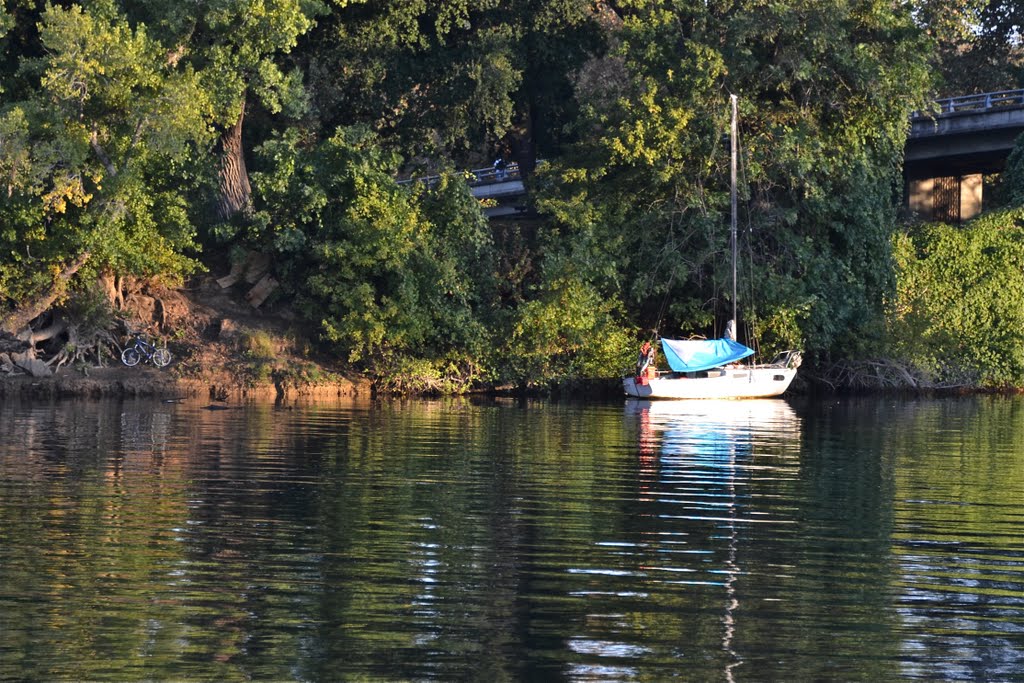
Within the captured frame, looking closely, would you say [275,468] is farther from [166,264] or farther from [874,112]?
[874,112]

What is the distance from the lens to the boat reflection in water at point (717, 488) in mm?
14523

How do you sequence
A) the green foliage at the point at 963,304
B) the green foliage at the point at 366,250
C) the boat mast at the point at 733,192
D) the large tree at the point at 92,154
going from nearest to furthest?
the large tree at the point at 92,154, the green foliage at the point at 366,250, the boat mast at the point at 733,192, the green foliage at the point at 963,304

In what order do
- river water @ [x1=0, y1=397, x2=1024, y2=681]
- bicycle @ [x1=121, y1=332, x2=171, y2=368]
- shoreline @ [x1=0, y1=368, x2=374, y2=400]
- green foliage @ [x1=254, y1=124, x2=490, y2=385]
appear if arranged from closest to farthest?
river water @ [x1=0, y1=397, x2=1024, y2=681] → shoreline @ [x1=0, y1=368, x2=374, y2=400] → bicycle @ [x1=121, y1=332, x2=171, y2=368] → green foliage @ [x1=254, y1=124, x2=490, y2=385]

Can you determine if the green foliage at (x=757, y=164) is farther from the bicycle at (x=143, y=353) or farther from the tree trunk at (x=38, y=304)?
the tree trunk at (x=38, y=304)

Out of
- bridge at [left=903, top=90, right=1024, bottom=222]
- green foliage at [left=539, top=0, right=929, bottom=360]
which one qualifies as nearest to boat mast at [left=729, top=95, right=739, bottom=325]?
green foliage at [left=539, top=0, right=929, bottom=360]

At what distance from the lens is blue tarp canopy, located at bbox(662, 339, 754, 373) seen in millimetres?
45312

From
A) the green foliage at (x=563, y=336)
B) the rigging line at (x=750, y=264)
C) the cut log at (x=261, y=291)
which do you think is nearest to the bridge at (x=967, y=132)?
the rigging line at (x=750, y=264)

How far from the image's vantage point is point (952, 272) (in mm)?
50250

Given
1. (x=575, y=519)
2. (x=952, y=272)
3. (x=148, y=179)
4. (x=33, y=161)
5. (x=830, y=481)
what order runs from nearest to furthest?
(x=575, y=519) → (x=830, y=481) → (x=33, y=161) → (x=148, y=179) → (x=952, y=272)

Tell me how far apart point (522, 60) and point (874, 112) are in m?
11.8

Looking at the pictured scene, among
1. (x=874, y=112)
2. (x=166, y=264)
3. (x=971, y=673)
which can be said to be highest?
(x=874, y=112)

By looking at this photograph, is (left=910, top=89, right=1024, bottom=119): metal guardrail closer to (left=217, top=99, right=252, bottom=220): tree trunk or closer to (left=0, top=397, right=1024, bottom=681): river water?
(left=217, top=99, right=252, bottom=220): tree trunk

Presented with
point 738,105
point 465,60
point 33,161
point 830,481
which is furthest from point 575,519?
point 465,60

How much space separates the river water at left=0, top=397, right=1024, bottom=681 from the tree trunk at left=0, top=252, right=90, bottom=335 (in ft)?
45.4
